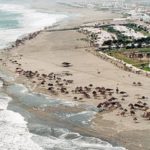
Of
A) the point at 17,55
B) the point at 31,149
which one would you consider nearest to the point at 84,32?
the point at 17,55

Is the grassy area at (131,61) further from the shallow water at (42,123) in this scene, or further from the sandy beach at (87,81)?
the shallow water at (42,123)

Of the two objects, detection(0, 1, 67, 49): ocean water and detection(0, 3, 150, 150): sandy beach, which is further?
detection(0, 1, 67, 49): ocean water

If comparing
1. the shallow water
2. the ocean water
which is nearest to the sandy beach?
the shallow water

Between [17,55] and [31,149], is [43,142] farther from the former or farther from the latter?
[17,55]

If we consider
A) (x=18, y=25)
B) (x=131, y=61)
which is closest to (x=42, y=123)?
(x=131, y=61)

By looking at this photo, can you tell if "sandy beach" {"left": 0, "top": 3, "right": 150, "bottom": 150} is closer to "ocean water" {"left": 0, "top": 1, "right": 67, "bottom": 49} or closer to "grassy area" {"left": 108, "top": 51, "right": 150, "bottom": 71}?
"grassy area" {"left": 108, "top": 51, "right": 150, "bottom": 71}

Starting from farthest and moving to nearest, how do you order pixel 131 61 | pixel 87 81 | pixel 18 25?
pixel 18 25
pixel 131 61
pixel 87 81

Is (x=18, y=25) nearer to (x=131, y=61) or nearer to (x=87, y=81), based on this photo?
(x=131, y=61)

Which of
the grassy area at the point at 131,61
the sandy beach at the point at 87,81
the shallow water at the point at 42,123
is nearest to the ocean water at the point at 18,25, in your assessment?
the sandy beach at the point at 87,81

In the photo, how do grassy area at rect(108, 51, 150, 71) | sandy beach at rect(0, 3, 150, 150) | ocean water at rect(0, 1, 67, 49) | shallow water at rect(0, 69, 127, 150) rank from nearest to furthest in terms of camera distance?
1. shallow water at rect(0, 69, 127, 150)
2. sandy beach at rect(0, 3, 150, 150)
3. grassy area at rect(108, 51, 150, 71)
4. ocean water at rect(0, 1, 67, 49)

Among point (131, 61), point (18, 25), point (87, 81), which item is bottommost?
point (87, 81)
